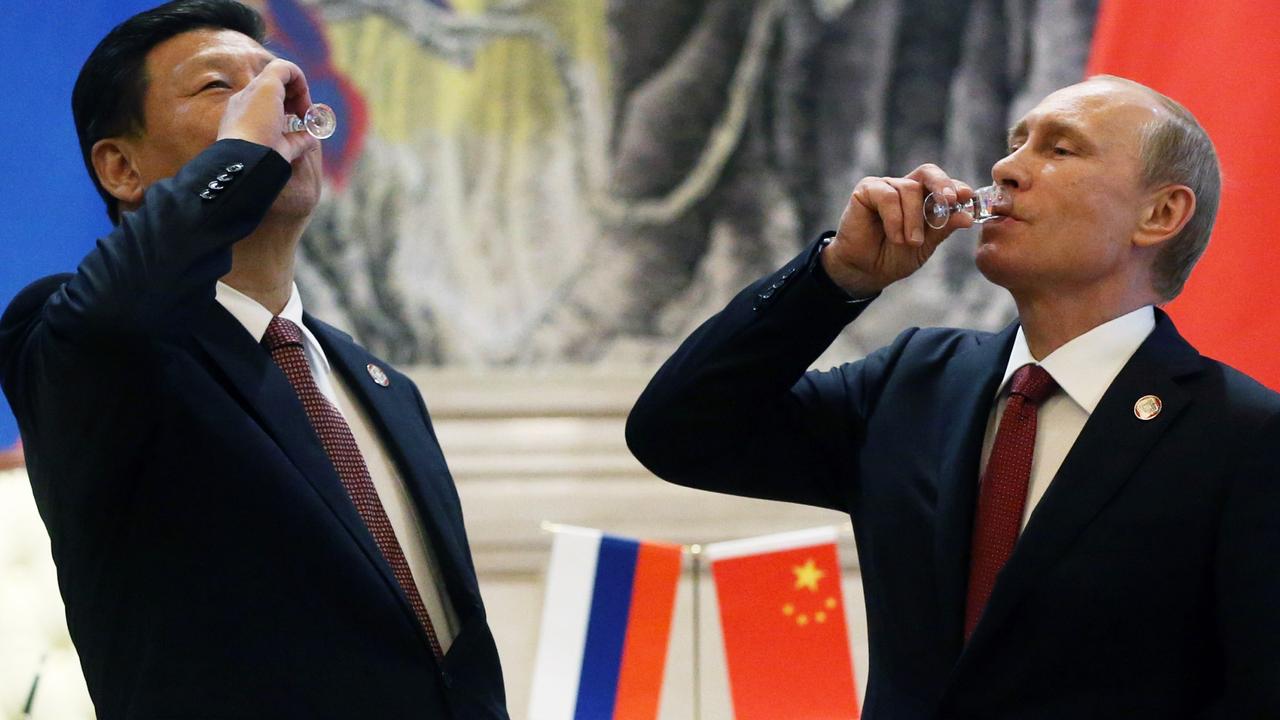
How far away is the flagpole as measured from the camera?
370 cm

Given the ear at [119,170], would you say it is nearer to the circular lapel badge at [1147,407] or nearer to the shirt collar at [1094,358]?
the shirt collar at [1094,358]

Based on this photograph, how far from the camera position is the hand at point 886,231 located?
1.90 m

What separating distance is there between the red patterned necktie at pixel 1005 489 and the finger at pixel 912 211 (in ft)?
0.85

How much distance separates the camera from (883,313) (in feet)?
13.3

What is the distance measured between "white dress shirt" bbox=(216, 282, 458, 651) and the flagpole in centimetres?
178

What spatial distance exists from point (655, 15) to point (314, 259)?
125 cm

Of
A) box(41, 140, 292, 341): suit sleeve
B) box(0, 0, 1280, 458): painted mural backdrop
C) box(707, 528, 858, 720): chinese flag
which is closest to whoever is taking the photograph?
box(41, 140, 292, 341): suit sleeve

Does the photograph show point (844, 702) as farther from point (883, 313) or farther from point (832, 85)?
point (832, 85)

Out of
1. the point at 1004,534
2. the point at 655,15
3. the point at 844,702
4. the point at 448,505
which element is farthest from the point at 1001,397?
the point at 655,15

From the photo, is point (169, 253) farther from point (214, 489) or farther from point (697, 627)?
point (697, 627)

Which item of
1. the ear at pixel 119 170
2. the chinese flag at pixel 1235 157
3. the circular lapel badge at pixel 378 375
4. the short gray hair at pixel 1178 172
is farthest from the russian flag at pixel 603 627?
the ear at pixel 119 170

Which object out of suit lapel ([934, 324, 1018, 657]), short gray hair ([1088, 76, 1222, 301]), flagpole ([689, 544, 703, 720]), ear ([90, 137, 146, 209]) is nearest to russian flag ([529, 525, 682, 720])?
flagpole ([689, 544, 703, 720])

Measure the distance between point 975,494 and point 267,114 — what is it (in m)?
1.07

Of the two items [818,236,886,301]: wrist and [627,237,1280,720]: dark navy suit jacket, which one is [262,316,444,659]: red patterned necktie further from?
[818,236,886,301]: wrist
